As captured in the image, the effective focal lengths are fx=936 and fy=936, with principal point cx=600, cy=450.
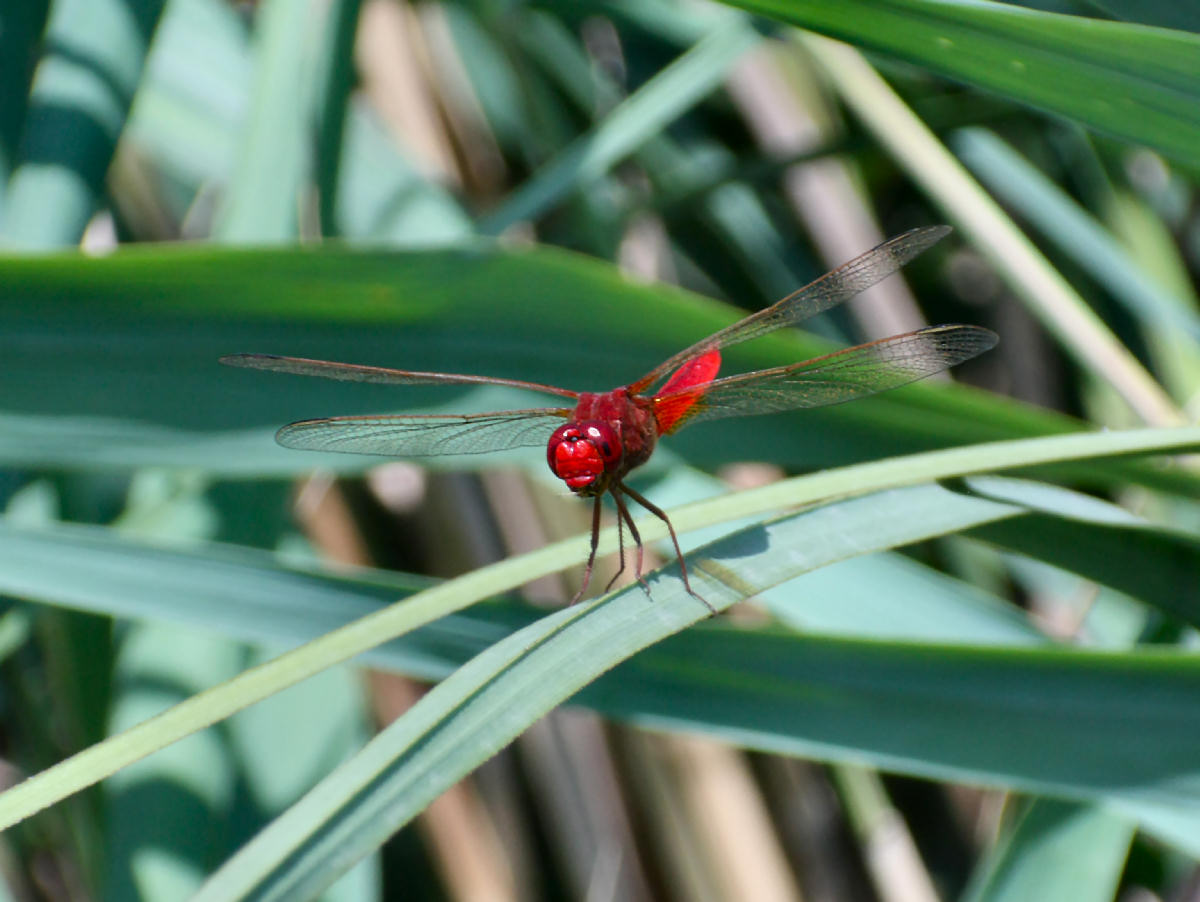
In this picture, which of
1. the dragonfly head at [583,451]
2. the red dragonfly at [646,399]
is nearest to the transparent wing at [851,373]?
the red dragonfly at [646,399]

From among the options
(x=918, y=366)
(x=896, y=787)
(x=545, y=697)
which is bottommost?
(x=896, y=787)

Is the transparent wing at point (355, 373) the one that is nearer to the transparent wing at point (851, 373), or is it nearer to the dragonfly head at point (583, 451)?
the dragonfly head at point (583, 451)

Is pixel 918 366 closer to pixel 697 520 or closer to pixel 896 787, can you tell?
pixel 697 520

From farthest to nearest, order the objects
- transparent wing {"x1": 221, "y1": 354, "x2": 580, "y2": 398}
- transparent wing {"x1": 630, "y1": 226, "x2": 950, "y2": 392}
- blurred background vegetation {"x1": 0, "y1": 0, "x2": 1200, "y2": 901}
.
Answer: transparent wing {"x1": 630, "y1": 226, "x2": 950, "y2": 392} → transparent wing {"x1": 221, "y1": 354, "x2": 580, "y2": 398} → blurred background vegetation {"x1": 0, "y1": 0, "x2": 1200, "y2": 901}

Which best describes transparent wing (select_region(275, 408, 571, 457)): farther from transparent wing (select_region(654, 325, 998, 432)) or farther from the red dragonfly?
transparent wing (select_region(654, 325, 998, 432))

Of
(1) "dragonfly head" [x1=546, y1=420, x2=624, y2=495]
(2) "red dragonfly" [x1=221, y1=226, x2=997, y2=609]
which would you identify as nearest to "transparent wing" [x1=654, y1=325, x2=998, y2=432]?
(2) "red dragonfly" [x1=221, y1=226, x2=997, y2=609]

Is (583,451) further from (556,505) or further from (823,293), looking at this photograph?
(556,505)

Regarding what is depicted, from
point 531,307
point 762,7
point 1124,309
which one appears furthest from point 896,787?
point 762,7
